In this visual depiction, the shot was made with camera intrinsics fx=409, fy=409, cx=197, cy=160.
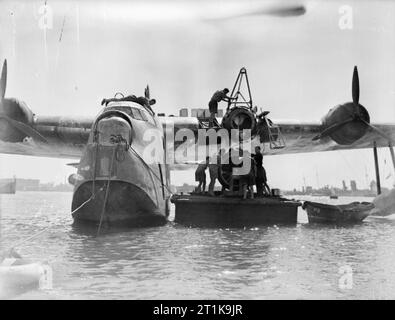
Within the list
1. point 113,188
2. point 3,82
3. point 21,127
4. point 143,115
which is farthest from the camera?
point 21,127

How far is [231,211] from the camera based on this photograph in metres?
13.9

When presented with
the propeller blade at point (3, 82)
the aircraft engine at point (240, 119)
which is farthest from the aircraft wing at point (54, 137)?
the aircraft engine at point (240, 119)

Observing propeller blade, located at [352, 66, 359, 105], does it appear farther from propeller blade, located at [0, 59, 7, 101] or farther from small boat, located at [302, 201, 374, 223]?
propeller blade, located at [0, 59, 7, 101]

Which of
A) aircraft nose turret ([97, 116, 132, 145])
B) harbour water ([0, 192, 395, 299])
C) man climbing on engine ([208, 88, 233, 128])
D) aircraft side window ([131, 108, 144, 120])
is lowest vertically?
harbour water ([0, 192, 395, 299])

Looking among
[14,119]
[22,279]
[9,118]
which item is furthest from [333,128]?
[22,279]

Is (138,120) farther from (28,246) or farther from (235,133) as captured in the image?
(28,246)

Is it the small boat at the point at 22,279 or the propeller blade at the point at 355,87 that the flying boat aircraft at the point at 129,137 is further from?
the small boat at the point at 22,279

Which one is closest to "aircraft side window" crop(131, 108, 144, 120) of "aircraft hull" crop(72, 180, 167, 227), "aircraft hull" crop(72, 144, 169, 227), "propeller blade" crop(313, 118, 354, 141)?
"aircraft hull" crop(72, 144, 169, 227)

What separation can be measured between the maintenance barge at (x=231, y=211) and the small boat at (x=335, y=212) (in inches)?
79.2

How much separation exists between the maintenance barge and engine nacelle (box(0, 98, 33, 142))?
7.07 metres

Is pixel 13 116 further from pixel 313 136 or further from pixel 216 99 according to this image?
pixel 313 136

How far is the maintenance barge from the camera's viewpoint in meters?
13.9

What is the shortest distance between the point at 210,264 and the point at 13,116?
38.7 feet

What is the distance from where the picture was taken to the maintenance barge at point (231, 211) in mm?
13852
